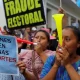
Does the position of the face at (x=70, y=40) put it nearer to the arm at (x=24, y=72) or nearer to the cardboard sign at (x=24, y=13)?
the arm at (x=24, y=72)

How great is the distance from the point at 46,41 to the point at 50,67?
32.7 inches

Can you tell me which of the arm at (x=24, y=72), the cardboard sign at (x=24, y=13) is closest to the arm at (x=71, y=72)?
the arm at (x=24, y=72)

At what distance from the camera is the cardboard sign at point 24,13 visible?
3283mm

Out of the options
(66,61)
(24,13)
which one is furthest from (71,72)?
(24,13)

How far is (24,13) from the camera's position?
3.37 meters

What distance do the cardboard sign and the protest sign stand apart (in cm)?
93

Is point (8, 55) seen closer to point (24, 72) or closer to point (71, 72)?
point (24, 72)

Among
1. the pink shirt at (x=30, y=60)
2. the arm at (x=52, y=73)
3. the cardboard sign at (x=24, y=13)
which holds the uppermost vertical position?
Answer: the cardboard sign at (x=24, y=13)

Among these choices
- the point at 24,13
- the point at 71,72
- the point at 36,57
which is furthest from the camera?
the point at 24,13

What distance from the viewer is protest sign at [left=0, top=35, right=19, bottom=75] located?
238cm

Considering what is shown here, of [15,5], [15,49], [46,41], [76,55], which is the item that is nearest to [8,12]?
[15,5]

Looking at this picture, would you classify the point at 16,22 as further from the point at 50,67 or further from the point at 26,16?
the point at 50,67

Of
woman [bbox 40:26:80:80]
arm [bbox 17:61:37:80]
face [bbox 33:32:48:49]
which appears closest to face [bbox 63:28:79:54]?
woman [bbox 40:26:80:80]

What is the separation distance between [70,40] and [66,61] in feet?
0.66
